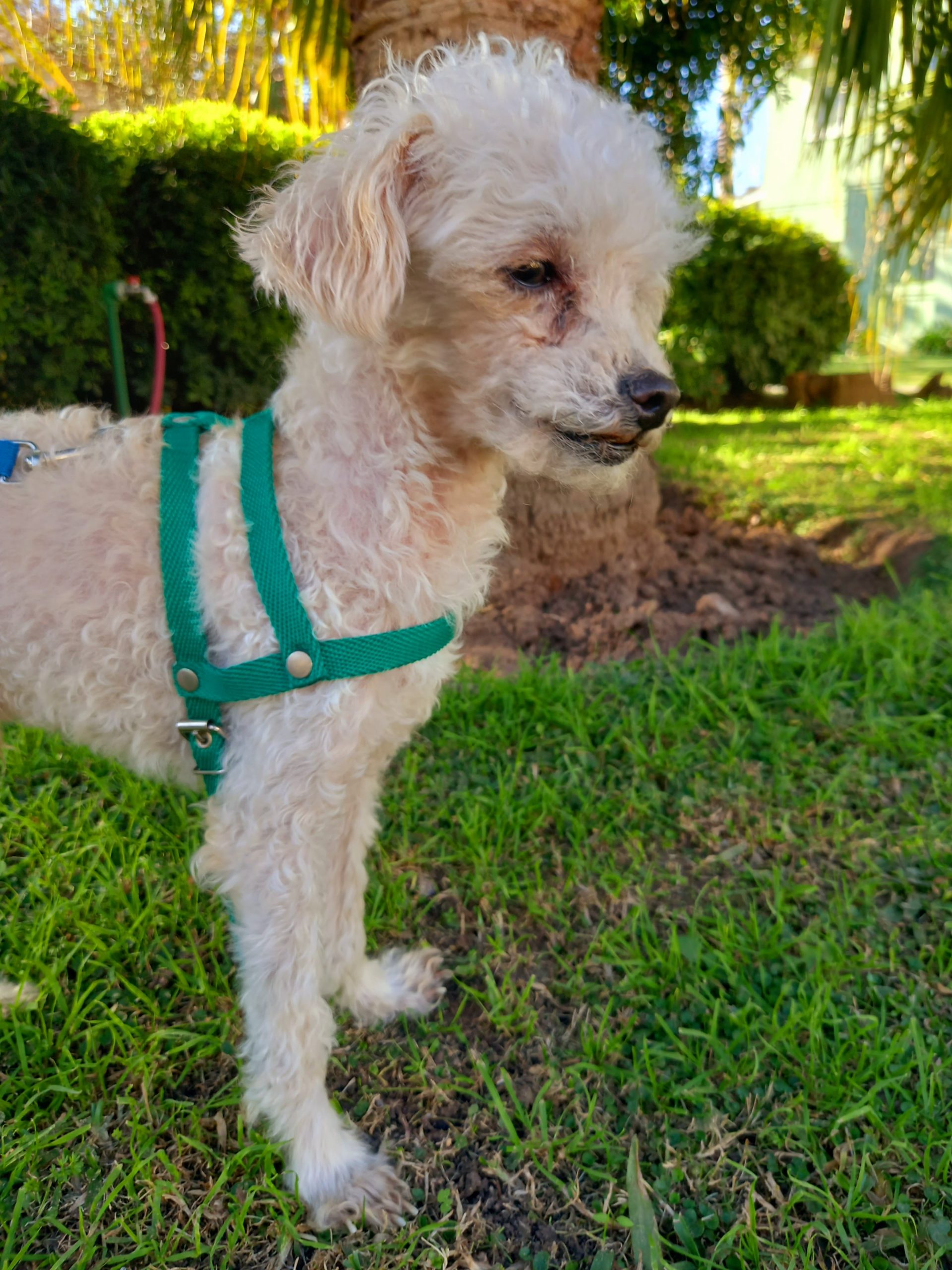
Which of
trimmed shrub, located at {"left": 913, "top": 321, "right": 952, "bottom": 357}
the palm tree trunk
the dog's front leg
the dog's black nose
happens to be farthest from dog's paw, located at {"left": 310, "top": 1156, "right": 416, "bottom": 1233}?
trimmed shrub, located at {"left": 913, "top": 321, "right": 952, "bottom": 357}

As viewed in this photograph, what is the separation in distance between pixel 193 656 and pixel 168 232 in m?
3.68

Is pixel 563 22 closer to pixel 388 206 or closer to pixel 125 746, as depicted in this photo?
pixel 388 206

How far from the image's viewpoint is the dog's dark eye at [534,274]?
1.43 metres

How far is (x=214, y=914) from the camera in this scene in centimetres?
232

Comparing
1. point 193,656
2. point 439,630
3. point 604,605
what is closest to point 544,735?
point 604,605

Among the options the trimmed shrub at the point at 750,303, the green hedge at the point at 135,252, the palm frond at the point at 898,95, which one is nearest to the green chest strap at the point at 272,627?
the green hedge at the point at 135,252

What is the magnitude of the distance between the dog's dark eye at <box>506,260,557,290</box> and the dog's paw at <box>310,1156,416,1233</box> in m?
1.86

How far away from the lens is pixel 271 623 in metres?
1.56

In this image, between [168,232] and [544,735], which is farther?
[168,232]

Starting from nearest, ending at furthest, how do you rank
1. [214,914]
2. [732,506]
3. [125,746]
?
[125,746], [214,914], [732,506]

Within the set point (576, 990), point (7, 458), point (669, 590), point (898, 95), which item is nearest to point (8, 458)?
point (7, 458)

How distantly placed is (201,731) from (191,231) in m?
3.69

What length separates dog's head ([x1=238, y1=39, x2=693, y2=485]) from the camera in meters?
1.40

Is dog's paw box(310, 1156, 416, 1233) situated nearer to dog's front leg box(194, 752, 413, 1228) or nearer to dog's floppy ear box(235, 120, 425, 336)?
dog's front leg box(194, 752, 413, 1228)
